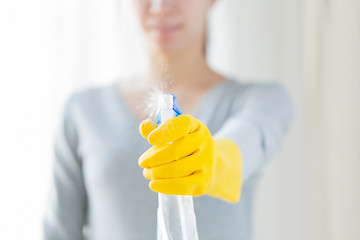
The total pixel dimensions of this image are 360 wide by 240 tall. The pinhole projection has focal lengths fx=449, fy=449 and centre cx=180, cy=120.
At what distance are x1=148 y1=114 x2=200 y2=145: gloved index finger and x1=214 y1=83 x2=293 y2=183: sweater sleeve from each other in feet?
0.66

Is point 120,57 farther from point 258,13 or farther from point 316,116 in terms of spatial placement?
point 316,116

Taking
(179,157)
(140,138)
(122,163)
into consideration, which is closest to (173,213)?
(179,157)

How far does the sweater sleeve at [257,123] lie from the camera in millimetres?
667

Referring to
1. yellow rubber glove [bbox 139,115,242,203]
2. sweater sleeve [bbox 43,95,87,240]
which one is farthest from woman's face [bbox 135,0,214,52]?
yellow rubber glove [bbox 139,115,242,203]

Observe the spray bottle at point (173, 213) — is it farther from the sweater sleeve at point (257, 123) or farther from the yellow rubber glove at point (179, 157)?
the sweater sleeve at point (257, 123)

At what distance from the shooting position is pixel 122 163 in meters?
0.85

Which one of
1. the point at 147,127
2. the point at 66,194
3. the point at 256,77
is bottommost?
the point at 66,194

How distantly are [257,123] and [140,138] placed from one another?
0.65ft

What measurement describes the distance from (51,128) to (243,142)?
0.72 meters

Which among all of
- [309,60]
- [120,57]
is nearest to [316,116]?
[309,60]

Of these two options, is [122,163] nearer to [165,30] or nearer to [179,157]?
[165,30]

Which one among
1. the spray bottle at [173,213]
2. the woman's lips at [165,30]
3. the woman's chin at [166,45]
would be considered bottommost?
the spray bottle at [173,213]

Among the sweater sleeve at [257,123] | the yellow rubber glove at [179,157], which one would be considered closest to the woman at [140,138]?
the sweater sleeve at [257,123]

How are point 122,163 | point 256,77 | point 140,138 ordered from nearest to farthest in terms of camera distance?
point 140,138 → point 122,163 → point 256,77
